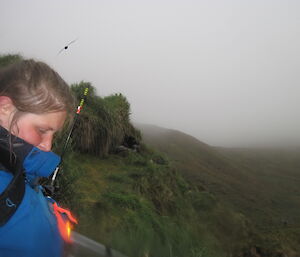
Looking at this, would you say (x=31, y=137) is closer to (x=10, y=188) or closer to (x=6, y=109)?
(x=6, y=109)

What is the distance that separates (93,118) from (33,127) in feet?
22.5

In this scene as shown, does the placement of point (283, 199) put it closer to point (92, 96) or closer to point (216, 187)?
point (216, 187)

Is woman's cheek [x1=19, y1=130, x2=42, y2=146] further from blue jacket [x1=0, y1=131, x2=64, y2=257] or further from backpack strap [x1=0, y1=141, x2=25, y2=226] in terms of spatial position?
blue jacket [x1=0, y1=131, x2=64, y2=257]

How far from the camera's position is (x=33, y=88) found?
5.44 feet

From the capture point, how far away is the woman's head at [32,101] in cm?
159

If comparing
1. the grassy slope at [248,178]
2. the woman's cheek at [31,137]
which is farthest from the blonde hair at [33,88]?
the grassy slope at [248,178]

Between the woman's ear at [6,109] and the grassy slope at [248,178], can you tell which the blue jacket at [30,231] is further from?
the grassy slope at [248,178]

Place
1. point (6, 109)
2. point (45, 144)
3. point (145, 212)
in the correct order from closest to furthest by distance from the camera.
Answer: point (6, 109) < point (45, 144) < point (145, 212)

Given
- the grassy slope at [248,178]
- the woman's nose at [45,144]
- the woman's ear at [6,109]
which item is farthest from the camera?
the grassy slope at [248,178]

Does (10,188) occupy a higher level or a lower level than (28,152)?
lower

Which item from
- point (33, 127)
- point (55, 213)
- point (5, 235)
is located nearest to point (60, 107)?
point (33, 127)

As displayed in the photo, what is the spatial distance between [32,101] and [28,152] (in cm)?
31

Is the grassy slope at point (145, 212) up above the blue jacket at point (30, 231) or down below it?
below

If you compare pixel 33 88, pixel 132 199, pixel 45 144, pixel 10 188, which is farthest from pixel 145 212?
pixel 10 188
